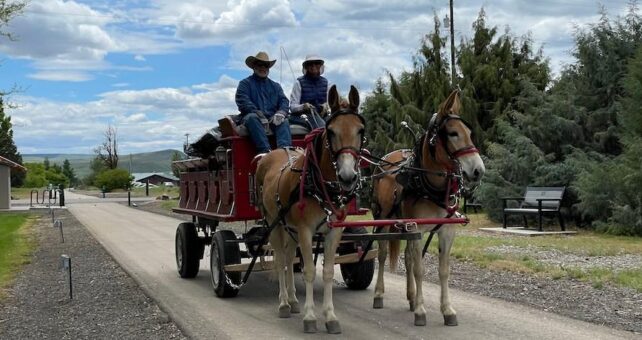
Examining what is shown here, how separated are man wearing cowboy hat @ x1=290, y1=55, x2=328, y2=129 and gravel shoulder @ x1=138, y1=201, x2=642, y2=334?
3.30 metres

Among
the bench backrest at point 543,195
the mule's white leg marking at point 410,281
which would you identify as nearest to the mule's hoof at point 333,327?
the mule's white leg marking at point 410,281

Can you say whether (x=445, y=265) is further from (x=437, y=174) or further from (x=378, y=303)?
(x=378, y=303)

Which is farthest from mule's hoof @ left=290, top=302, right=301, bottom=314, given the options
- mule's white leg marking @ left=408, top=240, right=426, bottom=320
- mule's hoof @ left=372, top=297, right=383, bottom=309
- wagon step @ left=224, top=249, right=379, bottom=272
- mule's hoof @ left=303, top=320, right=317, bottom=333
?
mule's white leg marking @ left=408, top=240, right=426, bottom=320

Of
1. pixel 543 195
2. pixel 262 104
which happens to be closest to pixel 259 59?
pixel 262 104

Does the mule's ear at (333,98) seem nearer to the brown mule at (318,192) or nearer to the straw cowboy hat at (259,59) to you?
the brown mule at (318,192)

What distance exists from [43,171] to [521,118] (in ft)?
375

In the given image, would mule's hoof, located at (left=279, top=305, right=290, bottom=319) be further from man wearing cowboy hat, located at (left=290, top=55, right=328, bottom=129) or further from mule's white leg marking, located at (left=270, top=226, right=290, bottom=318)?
man wearing cowboy hat, located at (left=290, top=55, right=328, bottom=129)

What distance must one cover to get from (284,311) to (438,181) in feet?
8.01

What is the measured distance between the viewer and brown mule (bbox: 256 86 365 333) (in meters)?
7.20

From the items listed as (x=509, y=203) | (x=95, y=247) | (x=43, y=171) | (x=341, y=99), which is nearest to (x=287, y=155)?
(x=341, y=99)

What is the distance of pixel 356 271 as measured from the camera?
10484 millimetres

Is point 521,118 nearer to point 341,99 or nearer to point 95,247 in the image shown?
point 95,247

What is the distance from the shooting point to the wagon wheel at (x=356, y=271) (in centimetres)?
1047

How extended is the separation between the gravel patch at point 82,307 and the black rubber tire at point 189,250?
879 mm
